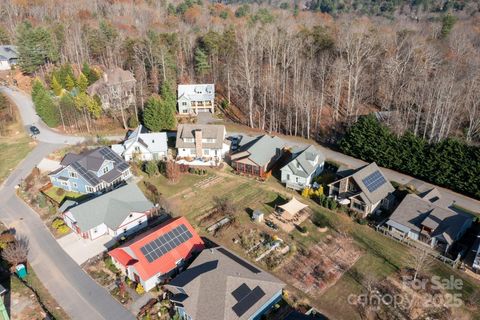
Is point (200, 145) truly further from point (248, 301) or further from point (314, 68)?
point (314, 68)

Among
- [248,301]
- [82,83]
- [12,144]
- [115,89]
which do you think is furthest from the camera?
[82,83]

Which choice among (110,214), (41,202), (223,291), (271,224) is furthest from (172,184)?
(223,291)

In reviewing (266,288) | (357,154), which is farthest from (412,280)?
(357,154)

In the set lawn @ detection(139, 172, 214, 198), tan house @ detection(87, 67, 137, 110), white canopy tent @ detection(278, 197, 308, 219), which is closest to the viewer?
white canopy tent @ detection(278, 197, 308, 219)

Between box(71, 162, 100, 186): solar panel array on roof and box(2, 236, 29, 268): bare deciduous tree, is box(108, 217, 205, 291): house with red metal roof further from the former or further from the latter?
box(71, 162, 100, 186): solar panel array on roof

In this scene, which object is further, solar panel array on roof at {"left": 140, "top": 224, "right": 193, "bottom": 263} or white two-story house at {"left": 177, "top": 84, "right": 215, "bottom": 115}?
white two-story house at {"left": 177, "top": 84, "right": 215, "bottom": 115}

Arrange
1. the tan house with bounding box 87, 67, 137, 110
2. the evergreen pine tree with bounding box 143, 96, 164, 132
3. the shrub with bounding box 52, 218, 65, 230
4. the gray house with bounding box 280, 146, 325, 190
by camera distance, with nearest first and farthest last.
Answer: the shrub with bounding box 52, 218, 65, 230 < the gray house with bounding box 280, 146, 325, 190 < the evergreen pine tree with bounding box 143, 96, 164, 132 < the tan house with bounding box 87, 67, 137, 110

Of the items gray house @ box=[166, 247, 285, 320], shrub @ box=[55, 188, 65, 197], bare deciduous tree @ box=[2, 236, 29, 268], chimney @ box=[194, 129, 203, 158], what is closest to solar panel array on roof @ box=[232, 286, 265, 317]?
gray house @ box=[166, 247, 285, 320]
